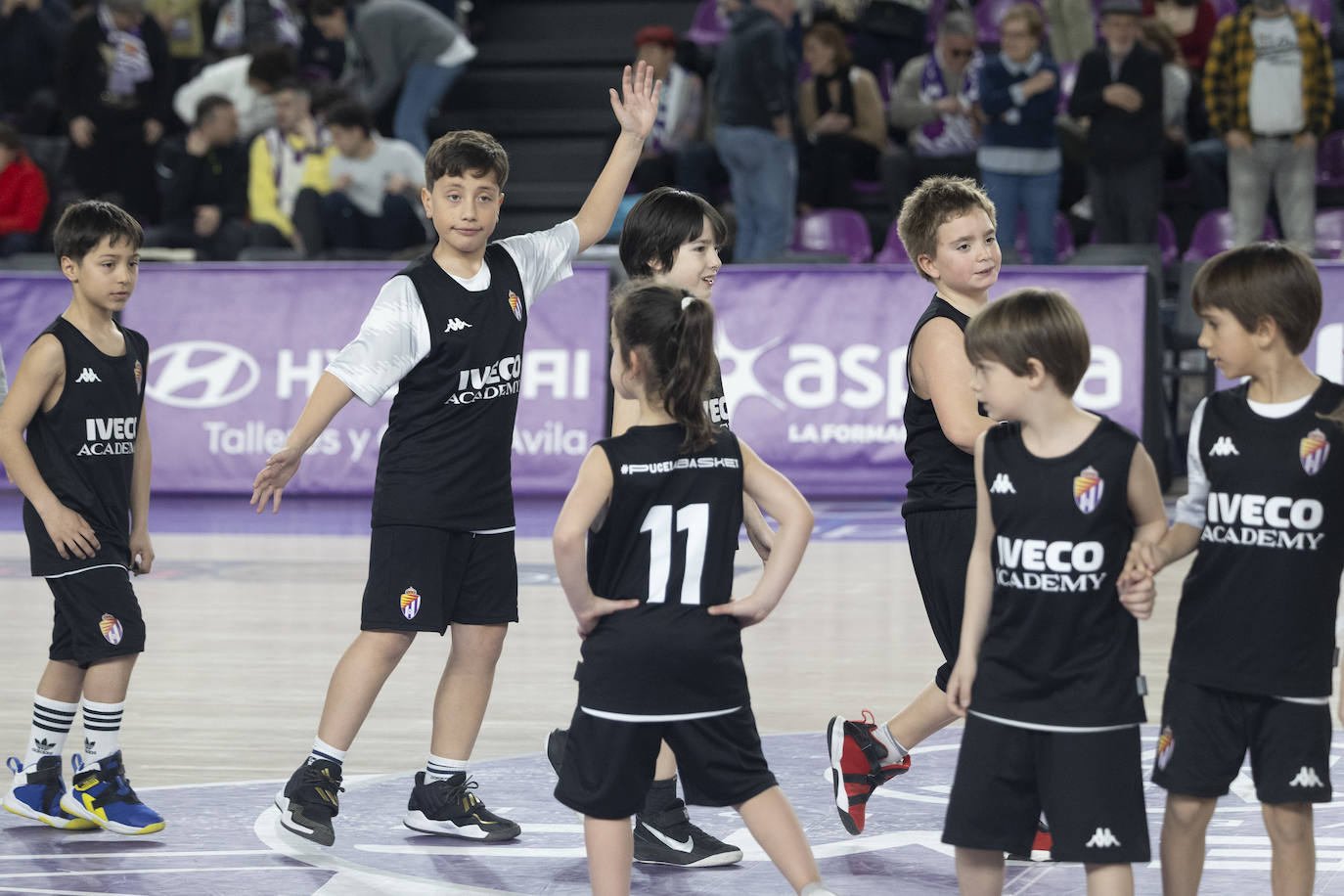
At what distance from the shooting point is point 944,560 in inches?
185

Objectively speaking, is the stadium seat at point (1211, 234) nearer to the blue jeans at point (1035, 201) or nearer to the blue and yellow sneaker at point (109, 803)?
the blue jeans at point (1035, 201)

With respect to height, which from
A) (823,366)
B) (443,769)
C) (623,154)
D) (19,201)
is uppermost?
(19,201)

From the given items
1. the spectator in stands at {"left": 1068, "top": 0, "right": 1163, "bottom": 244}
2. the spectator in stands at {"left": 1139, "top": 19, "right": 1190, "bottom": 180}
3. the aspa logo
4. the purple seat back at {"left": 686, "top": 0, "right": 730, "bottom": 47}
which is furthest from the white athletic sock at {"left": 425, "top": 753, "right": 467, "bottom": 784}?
the purple seat back at {"left": 686, "top": 0, "right": 730, "bottom": 47}

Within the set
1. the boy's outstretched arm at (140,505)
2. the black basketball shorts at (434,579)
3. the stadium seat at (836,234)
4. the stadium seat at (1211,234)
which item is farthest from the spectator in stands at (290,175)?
the black basketball shorts at (434,579)

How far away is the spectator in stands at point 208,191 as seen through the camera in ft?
47.6

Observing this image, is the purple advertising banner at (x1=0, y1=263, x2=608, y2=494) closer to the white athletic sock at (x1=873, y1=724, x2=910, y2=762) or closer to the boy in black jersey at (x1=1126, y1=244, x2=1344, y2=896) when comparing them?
the white athletic sock at (x1=873, y1=724, x2=910, y2=762)

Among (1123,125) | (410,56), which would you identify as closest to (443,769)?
(1123,125)

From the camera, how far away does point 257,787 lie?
17.3ft

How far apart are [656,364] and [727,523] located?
373mm

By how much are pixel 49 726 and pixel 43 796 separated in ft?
0.63

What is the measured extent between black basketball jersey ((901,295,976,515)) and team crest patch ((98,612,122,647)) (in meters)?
2.13

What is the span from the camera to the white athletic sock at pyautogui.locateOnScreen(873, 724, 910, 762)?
16.3 ft

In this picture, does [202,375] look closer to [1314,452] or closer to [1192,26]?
[1192,26]

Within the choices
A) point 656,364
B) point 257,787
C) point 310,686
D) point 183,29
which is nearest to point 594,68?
point 183,29
